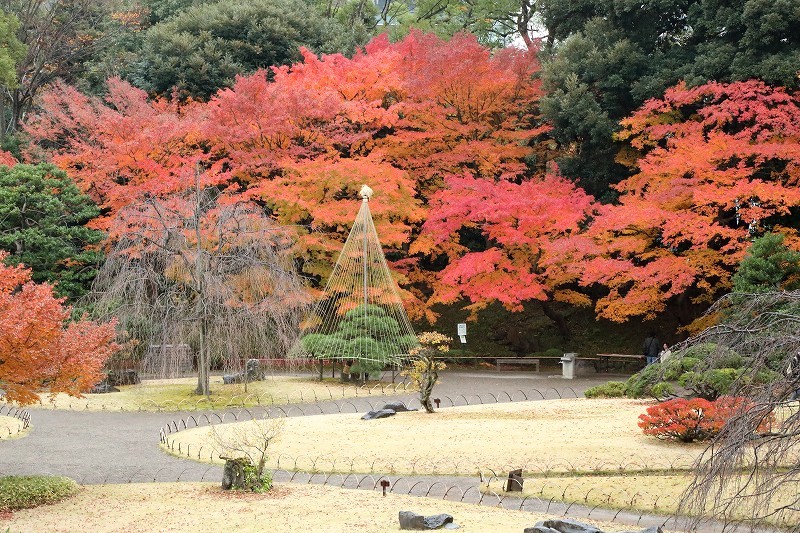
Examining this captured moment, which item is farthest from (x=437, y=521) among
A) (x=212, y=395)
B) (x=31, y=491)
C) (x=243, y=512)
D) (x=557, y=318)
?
(x=557, y=318)

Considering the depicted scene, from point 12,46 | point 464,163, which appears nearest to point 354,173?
point 464,163

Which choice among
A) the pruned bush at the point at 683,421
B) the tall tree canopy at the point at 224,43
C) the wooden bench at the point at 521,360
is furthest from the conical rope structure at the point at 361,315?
the tall tree canopy at the point at 224,43

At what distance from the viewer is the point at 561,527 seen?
10.4m

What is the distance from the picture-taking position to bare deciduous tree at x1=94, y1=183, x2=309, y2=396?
22266 mm

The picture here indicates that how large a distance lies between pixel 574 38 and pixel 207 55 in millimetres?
13800

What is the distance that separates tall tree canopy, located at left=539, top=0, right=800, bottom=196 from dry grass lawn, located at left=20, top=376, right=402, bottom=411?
35.9 ft

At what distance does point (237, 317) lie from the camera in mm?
22250

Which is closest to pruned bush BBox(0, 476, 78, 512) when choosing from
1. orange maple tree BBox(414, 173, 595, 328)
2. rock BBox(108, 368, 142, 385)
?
rock BBox(108, 368, 142, 385)

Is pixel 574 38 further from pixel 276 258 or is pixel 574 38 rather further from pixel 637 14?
pixel 276 258

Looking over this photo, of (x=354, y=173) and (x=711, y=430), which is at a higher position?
(x=354, y=173)

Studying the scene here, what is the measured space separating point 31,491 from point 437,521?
19.3ft

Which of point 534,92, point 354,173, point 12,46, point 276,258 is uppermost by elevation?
point 12,46

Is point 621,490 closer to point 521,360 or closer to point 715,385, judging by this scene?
point 715,385

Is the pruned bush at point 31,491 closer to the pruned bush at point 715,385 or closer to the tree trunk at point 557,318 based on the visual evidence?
the pruned bush at point 715,385
